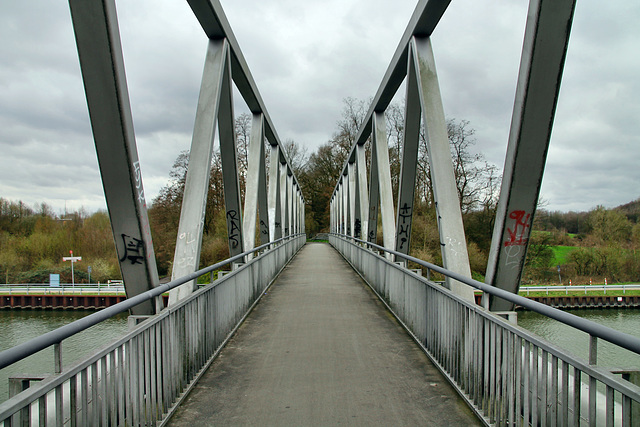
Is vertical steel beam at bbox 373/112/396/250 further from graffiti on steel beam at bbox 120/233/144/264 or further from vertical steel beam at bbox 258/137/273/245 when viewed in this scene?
graffiti on steel beam at bbox 120/233/144/264

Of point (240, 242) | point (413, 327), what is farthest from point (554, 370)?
point (240, 242)

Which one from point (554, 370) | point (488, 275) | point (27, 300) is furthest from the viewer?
point (27, 300)

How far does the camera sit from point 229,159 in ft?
26.0

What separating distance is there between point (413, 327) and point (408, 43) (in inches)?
181

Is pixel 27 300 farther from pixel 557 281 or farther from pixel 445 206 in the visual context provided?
pixel 557 281

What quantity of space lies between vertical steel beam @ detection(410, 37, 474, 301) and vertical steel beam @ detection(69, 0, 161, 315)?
3290mm

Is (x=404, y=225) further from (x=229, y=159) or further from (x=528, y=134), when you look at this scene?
(x=528, y=134)

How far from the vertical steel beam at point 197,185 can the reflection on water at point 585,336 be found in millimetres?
4078

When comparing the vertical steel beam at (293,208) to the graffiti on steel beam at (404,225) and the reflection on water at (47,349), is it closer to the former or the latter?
the reflection on water at (47,349)

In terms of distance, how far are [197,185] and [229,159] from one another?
8.15 ft

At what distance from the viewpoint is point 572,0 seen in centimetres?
313

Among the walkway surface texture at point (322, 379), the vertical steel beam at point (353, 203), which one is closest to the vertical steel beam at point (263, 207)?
the vertical steel beam at point (353, 203)

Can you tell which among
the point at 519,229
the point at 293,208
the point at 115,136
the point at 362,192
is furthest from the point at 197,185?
the point at 293,208

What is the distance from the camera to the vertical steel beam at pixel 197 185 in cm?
514
